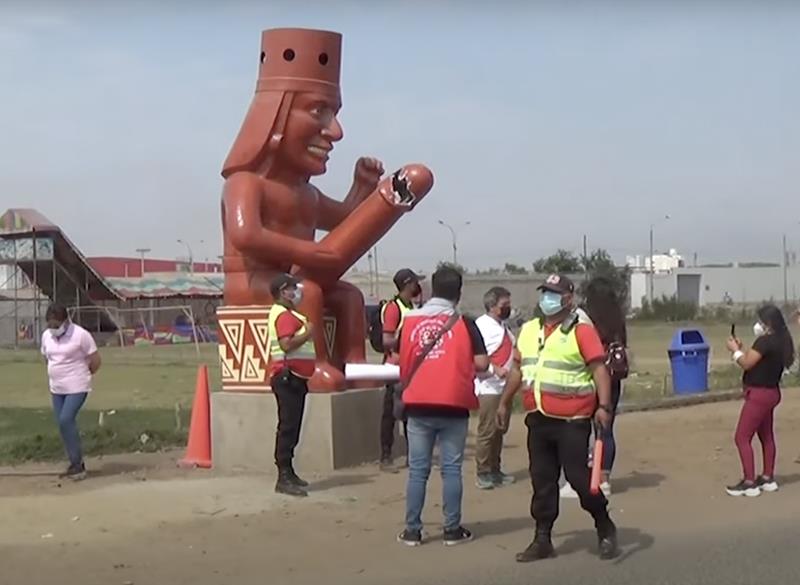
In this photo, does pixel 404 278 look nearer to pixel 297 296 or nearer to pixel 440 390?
pixel 297 296

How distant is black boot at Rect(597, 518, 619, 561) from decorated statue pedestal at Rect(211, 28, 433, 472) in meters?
3.93

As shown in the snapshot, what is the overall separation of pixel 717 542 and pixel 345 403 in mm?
4098

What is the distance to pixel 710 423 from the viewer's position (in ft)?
52.4

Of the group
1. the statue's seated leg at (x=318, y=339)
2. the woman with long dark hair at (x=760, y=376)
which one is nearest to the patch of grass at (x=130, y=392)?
the woman with long dark hair at (x=760, y=376)

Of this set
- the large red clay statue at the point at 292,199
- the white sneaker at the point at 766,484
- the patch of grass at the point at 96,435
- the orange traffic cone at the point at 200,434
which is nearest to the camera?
the white sneaker at the point at 766,484

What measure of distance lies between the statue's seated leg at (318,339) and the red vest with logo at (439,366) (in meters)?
3.33

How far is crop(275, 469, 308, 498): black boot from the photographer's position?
10156 millimetres

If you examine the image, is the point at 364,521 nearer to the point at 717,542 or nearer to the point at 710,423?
the point at 717,542

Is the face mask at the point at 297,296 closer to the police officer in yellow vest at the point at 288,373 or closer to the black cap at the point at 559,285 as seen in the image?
the police officer in yellow vest at the point at 288,373

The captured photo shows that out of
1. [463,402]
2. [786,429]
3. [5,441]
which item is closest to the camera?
[463,402]

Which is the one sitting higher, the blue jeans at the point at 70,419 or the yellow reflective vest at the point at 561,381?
the yellow reflective vest at the point at 561,381

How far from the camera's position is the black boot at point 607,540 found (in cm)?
792

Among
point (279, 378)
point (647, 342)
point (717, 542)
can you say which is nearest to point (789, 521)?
point (717, 542)

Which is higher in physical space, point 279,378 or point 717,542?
point 279,378
